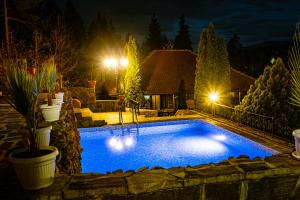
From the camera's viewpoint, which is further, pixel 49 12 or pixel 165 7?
pixel 165 7

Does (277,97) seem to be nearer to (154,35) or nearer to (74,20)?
(74,20)

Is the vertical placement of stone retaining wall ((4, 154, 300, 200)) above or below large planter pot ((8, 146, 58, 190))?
below

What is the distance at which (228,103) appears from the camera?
15.1 m

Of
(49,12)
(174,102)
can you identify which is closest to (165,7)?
(49,12)

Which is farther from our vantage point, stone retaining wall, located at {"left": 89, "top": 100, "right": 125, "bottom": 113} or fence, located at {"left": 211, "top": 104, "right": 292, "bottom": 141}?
stone retaining wall, located at {"left": 89, "top": 100, "right": 125, "bottom": 113}

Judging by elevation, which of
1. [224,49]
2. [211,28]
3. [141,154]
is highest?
[211,28]

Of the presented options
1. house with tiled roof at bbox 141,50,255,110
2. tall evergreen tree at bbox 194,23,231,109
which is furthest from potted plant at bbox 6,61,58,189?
house with tiled roof at bbox 141,50,255,110

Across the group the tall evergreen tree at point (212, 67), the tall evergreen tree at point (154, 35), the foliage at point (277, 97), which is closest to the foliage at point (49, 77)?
the foliage at point (277, 97)

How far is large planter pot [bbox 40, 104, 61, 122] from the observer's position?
4441 mm

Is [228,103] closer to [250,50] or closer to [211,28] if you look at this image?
[211,28]

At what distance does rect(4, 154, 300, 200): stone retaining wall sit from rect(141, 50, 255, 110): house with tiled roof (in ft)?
53.2

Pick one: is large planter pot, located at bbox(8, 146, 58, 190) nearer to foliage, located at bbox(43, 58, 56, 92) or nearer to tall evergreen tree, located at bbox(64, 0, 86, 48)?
foliage, located at bbox(43, 58, 56, 92)

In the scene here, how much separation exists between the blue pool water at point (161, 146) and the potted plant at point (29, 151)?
5192 millimetres

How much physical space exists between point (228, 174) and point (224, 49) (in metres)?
13.5
